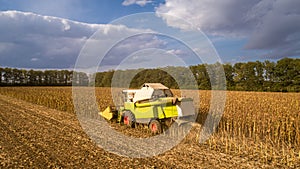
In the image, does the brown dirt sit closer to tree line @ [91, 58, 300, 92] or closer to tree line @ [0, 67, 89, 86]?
tree line @ [91, 58, 300, 92]

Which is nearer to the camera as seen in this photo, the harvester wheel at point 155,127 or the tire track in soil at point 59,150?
the tire track in soil at point 59,150

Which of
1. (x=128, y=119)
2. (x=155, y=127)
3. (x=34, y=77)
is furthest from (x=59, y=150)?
(x=34, y=77)

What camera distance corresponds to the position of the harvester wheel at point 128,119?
28.5ft

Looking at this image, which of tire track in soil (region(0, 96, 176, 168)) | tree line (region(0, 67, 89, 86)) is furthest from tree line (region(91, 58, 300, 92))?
tree line (region(0, 67, 89, 86))

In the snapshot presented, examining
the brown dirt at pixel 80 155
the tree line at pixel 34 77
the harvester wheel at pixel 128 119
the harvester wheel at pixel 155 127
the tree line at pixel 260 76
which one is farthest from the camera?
the tree line at pixel 34 77

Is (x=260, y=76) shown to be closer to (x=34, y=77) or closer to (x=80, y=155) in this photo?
(x=80, y=155)

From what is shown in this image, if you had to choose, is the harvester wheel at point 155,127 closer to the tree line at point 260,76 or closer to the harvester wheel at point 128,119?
the harvester wheel at point 128,119

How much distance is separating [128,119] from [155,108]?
1.78 metres

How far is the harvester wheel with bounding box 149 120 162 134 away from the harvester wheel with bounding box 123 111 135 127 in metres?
0.93

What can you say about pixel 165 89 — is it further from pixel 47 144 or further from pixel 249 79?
pixel 249 79

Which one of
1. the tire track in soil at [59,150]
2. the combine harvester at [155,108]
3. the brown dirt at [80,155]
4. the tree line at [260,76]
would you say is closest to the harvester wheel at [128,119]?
the combine harvester at [155,108]

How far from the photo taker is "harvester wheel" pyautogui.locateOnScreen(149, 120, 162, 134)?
25.3 ft

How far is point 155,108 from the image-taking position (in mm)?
7609

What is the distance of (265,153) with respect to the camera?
5816 millimetres
